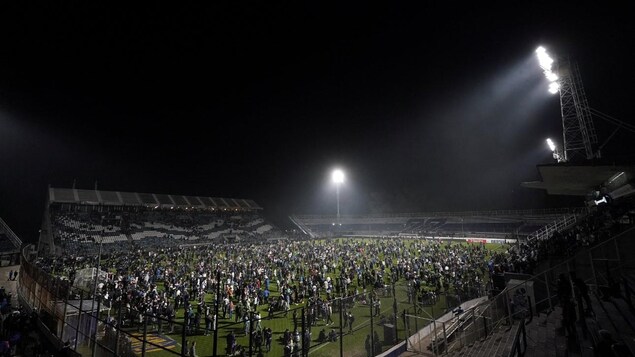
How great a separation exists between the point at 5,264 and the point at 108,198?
→ 20283mm

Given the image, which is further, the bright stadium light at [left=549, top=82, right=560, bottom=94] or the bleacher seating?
the bleacher seating

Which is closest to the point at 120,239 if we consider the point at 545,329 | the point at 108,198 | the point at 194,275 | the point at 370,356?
the point at 108,198

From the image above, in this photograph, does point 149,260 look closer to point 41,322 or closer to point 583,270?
point 41,322

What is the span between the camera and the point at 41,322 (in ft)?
38.9

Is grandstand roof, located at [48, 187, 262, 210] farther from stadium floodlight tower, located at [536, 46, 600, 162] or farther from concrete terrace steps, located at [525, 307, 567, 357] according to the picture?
stadium floodlight tower, located at [536, 46, 600, 162]

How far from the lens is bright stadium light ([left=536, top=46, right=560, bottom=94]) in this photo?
746 inches

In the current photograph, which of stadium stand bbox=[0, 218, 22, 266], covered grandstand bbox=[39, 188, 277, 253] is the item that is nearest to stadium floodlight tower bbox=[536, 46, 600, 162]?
covered grandstand bbox=[39, 188, 277, 253]

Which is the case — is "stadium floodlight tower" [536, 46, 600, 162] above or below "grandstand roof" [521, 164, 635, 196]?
above

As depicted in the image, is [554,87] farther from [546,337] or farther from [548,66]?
[546,337]

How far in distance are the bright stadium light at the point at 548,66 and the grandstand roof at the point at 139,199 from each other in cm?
5662

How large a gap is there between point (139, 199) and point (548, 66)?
60121mm

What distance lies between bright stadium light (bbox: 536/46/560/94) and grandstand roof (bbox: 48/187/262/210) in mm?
56616

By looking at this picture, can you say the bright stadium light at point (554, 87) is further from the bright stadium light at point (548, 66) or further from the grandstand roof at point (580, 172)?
the grandstand roof at point (580, 172)

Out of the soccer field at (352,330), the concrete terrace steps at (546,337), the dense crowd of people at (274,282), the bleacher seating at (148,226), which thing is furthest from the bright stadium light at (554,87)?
the bleacher seating at (148,226)
